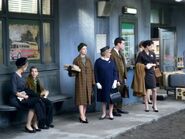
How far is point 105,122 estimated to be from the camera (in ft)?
35.2

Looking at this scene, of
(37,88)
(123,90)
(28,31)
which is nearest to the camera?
(37,88)

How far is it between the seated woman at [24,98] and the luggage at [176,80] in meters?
6.56

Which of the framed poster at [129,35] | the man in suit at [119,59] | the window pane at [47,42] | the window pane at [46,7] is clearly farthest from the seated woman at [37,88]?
the framed poster at [129,35]

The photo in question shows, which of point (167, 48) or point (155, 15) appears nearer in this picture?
point (167, 48)

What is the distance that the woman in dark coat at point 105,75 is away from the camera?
35.8 feet

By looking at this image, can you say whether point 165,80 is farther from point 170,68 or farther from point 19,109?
point 19,109

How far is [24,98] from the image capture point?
9.34 meters

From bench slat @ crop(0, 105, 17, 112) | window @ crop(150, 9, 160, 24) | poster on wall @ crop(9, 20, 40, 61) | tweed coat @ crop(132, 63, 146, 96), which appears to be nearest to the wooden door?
window @ crop(150, 9, 160, 24)

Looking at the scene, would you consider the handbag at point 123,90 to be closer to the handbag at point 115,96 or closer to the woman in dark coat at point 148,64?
the handbag at point 115,96

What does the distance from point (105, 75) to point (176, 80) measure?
4.72m

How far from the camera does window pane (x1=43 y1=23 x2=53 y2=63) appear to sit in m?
11.3

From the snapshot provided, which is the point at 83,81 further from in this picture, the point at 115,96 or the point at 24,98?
the point at 24,98

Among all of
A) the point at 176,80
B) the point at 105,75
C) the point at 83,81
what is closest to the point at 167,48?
the point at 176,80

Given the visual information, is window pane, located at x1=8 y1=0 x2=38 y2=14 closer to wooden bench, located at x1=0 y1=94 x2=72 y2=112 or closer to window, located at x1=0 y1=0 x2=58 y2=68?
window, located at x1=0 y1=0 x2=58 y2=68
